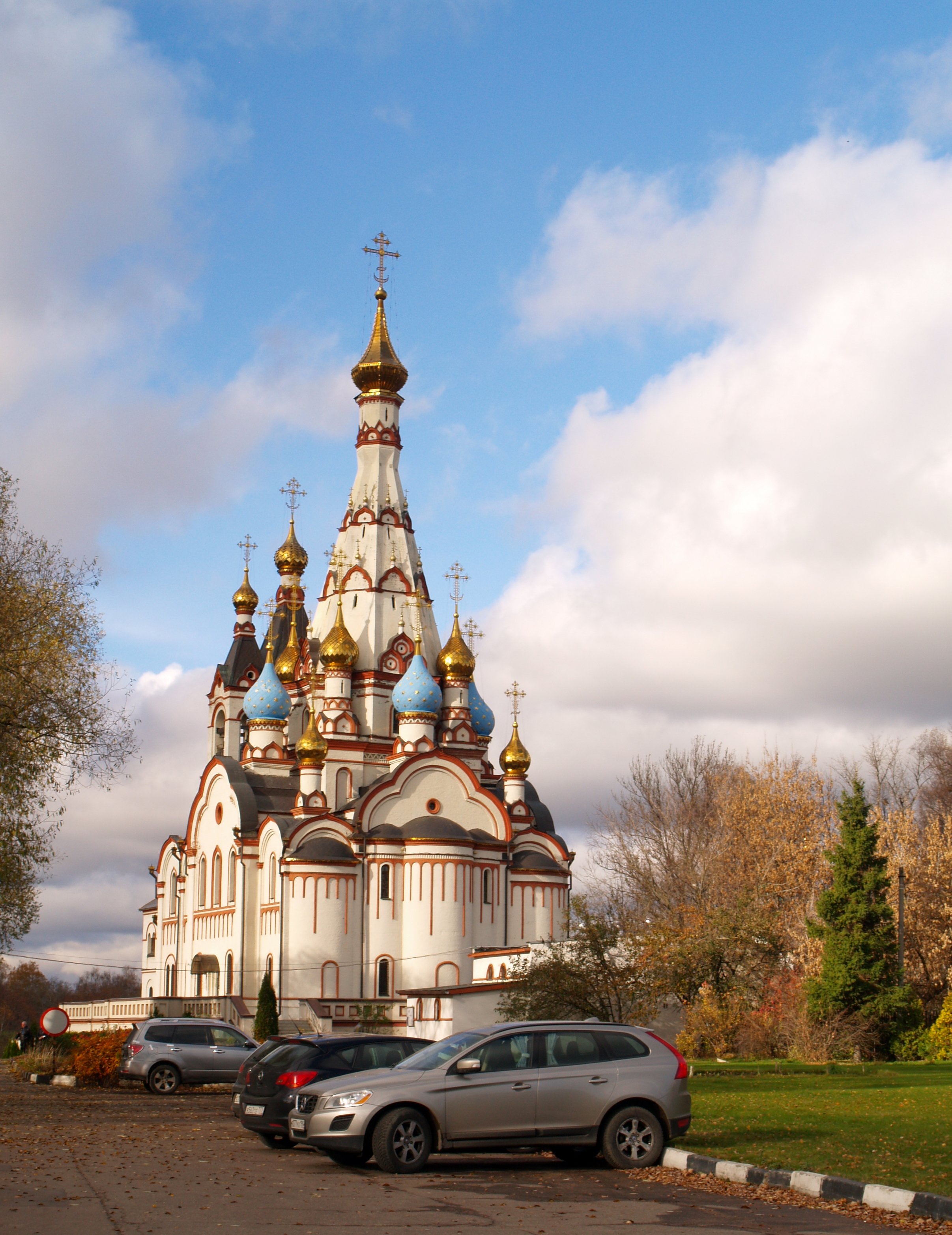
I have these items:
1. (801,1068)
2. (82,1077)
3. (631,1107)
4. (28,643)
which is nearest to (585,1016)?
(801,1068)

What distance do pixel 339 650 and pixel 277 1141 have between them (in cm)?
3756

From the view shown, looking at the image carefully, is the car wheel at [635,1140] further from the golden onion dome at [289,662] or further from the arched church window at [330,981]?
the golden onion dome at [289,662]

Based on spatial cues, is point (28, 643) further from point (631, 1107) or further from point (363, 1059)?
point (631, 1107)

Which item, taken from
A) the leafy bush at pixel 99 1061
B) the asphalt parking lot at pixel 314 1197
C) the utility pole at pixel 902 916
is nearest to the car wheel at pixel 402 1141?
the asphalt parking lot at pixel 314 1197

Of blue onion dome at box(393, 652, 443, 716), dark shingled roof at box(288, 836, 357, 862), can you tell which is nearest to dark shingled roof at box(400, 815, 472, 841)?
dark shingled roof at box(288, 836, 357, 862)

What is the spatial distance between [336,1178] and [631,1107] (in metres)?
2.92

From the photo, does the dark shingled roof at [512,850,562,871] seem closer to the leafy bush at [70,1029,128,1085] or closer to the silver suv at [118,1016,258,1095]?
the leafy bush at [70,1029,128,1085]

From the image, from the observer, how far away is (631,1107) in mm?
13625

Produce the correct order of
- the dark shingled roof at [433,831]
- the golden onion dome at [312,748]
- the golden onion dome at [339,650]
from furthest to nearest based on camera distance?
the golden onion dome at [339,650], the golden onion dome at [312,748], the dark shingled roof at [433,831]

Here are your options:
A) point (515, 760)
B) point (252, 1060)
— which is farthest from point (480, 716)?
point (252, 1060)

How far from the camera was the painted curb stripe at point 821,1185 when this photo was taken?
10773 mm

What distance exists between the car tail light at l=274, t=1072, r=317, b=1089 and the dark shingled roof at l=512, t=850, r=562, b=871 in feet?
119

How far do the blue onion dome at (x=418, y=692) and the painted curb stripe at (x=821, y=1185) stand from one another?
38464 mm

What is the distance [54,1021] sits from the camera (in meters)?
28.8
